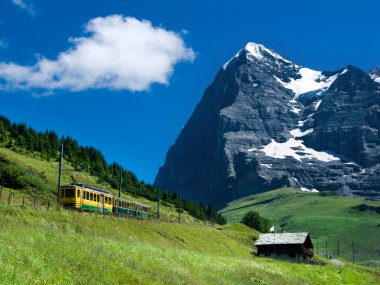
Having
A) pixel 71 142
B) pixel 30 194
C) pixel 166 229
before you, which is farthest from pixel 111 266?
pixel 71 142

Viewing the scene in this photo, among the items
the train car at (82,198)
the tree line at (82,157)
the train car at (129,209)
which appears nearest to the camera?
the train car at (82,198)

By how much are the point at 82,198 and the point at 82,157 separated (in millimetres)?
93512

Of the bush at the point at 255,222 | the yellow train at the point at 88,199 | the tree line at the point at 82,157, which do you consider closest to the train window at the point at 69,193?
the yellow train at the point at 88,199

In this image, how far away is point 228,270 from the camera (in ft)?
123

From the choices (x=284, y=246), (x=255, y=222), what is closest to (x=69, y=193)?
(x=284, y=246)

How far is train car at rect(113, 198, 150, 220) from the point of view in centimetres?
6994

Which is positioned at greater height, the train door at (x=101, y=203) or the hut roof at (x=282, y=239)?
the train door at (x=101, y=203)

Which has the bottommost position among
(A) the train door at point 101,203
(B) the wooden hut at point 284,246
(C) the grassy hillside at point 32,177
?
(B) the wooden hut at point 284,246

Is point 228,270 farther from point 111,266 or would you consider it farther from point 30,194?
point 30,194

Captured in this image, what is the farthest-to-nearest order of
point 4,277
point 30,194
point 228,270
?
point 30,194 → point 228,270 → point 4,277

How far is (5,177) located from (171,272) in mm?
60611

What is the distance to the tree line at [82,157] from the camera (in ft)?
407

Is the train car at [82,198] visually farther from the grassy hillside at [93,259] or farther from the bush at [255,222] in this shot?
the bush at [255,222]

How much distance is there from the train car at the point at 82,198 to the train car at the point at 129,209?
5.05 meters
